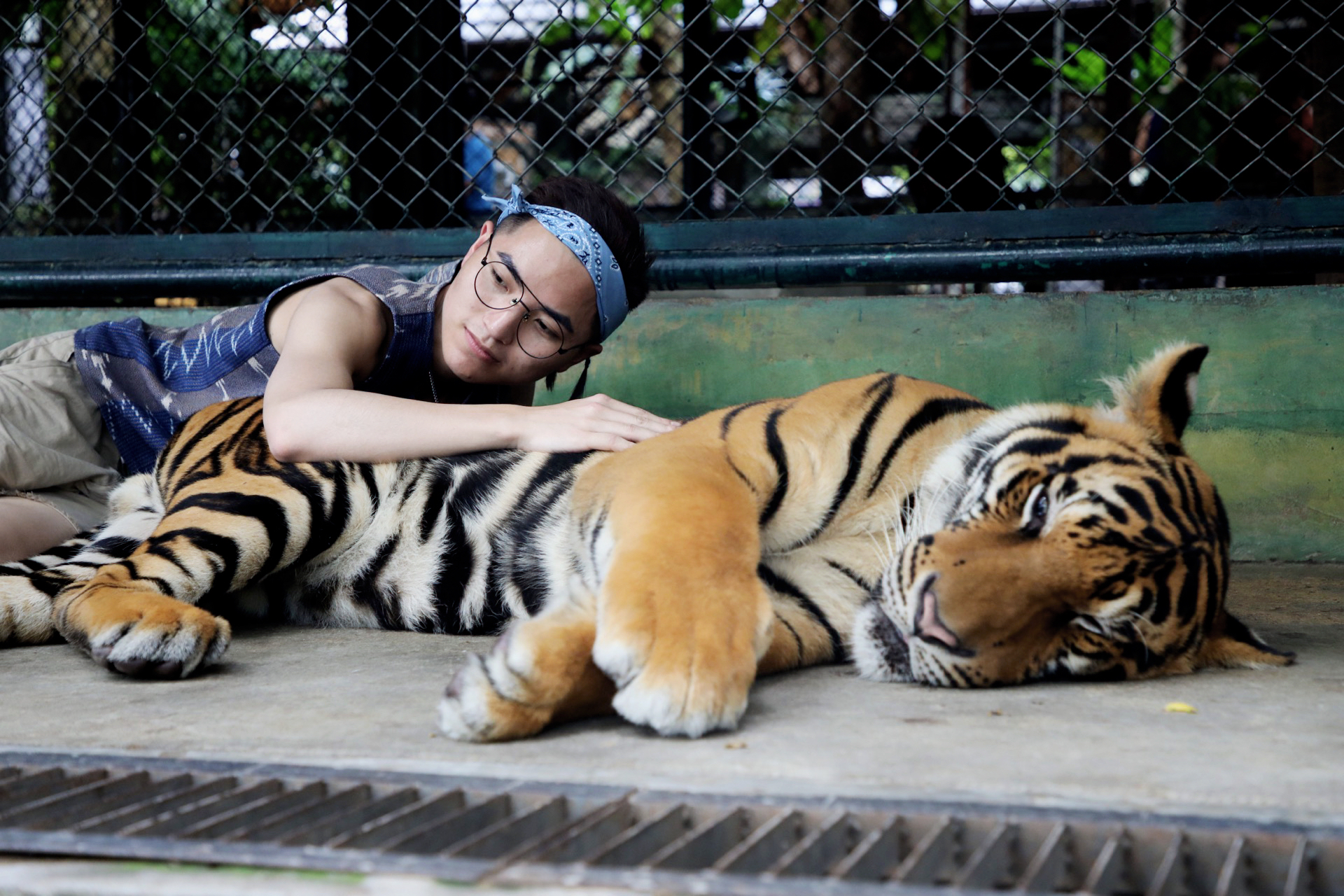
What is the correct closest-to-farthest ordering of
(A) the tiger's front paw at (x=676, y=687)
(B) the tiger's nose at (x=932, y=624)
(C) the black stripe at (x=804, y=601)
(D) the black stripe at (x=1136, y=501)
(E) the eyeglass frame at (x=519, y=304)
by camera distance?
(A) the tiger's front paw at (x=676, y=687) < (B) the tiger's nose at (x=932, y=624) < (D) the black stripe at (x=1136, y=501) < (C) the black stripe at (x=804, y=601) < (E) the eyeglass frame at (x=519, y=304)

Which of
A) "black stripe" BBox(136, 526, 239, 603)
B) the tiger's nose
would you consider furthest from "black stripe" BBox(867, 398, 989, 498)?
"black stripe" BBox(136, 526, 239, 603)

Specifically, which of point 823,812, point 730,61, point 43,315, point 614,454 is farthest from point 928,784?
point 730,61

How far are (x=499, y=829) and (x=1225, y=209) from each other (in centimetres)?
289

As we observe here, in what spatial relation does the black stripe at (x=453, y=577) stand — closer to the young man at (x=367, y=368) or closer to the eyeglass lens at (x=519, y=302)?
the young man at (x=367, y=368)

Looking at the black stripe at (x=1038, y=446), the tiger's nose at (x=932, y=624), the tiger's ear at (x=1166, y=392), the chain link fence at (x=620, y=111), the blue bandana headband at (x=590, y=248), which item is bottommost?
the tiger's nose at (x=932, y=624)

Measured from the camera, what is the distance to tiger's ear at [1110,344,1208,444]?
2.17 m

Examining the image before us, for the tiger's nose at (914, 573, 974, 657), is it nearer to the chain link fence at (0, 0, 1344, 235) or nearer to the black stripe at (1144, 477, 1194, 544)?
the black stripe at (1144, 477, 1194, 544)

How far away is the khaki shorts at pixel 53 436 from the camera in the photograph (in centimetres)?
305

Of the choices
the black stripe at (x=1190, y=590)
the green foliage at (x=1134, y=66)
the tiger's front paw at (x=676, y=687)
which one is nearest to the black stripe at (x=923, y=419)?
the black stripe at (x=1190, y=590)

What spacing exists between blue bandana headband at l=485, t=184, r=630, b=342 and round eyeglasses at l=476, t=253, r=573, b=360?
0.14 meters

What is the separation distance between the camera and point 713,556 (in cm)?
176

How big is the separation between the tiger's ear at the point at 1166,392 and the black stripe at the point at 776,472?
0.66 meters

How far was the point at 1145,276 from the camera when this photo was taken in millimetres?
3342

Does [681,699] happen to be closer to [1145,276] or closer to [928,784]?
[928,784]
